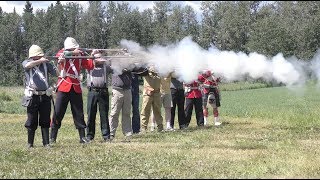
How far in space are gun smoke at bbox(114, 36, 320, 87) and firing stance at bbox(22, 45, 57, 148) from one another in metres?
2.39

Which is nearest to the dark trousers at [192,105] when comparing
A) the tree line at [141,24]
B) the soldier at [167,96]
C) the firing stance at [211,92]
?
the firing stance at [211,92]

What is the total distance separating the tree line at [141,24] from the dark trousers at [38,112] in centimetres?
6277

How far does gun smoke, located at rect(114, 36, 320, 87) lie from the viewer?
12.7 metres

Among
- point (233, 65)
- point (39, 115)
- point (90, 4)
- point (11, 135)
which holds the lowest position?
point (11, 135)

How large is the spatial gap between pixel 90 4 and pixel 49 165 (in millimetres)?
98289

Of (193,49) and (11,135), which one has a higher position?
(193,49)

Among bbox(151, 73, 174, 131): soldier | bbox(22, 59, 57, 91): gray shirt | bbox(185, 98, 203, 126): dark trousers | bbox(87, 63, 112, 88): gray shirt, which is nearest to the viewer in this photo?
bbox(22, 59, 57, 91): gray shirt

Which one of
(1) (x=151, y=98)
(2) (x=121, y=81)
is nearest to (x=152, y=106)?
(1) (x=151, y=98)

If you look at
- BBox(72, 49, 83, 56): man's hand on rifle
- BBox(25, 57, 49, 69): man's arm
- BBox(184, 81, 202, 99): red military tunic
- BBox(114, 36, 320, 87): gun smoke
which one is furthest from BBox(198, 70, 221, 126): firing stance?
BBox(25, 57, 49, 69): man's arm

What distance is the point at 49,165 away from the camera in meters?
8.16

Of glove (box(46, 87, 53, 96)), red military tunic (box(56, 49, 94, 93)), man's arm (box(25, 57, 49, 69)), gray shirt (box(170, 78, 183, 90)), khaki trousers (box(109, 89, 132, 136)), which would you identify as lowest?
khaki trousers (box(109, 89, 132, 136))

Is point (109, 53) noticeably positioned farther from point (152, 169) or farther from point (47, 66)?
point (152, 169)

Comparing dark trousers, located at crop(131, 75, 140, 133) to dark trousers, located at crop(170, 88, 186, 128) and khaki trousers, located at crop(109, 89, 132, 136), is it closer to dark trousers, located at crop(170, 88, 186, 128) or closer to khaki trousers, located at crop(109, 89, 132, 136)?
khaki trousers, located at crop(109, 89, 132, 136)

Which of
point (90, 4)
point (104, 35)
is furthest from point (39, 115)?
point (90, 4)
